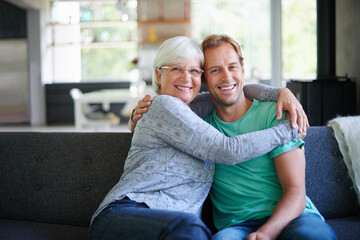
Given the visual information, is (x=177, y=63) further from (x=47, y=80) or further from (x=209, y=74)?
(x=47, y=80)

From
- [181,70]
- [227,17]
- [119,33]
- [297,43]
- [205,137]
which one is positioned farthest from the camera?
[119,33]

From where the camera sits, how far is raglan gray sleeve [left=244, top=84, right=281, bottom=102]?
5.20ft

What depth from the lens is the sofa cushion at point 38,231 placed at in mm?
1608

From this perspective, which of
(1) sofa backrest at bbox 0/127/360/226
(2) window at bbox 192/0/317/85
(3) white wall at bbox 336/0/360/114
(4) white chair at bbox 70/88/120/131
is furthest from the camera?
(2) window at bbox 192/0/317/85

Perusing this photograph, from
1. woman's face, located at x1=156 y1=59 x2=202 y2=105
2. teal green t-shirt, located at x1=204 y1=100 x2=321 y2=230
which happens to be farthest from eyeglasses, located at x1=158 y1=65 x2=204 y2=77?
teal green t-shirt, located at x1=204 y1=100 x2=321 y2=230

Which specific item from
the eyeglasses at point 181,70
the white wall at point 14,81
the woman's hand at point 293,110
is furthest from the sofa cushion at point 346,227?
the white wall at point 14,81

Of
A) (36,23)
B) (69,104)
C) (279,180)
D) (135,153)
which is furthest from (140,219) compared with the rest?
(36,23)

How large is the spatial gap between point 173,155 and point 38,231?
70cm

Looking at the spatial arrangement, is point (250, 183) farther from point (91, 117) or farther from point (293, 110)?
point (91, 117)

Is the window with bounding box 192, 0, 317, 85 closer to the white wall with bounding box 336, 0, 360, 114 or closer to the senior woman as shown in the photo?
the white wall with bounding box 336, 0, 360, 114

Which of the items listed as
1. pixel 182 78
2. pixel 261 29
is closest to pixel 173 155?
pixel 182 78

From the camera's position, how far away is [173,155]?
1.43 m

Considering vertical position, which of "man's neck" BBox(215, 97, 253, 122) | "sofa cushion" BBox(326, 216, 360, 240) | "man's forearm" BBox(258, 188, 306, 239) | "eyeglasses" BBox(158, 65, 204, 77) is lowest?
"sofa cushion" BBox(326, 216, 360, 240)

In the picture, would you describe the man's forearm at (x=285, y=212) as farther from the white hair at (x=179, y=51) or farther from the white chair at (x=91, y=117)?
the white chair at (x=91, y=117)
